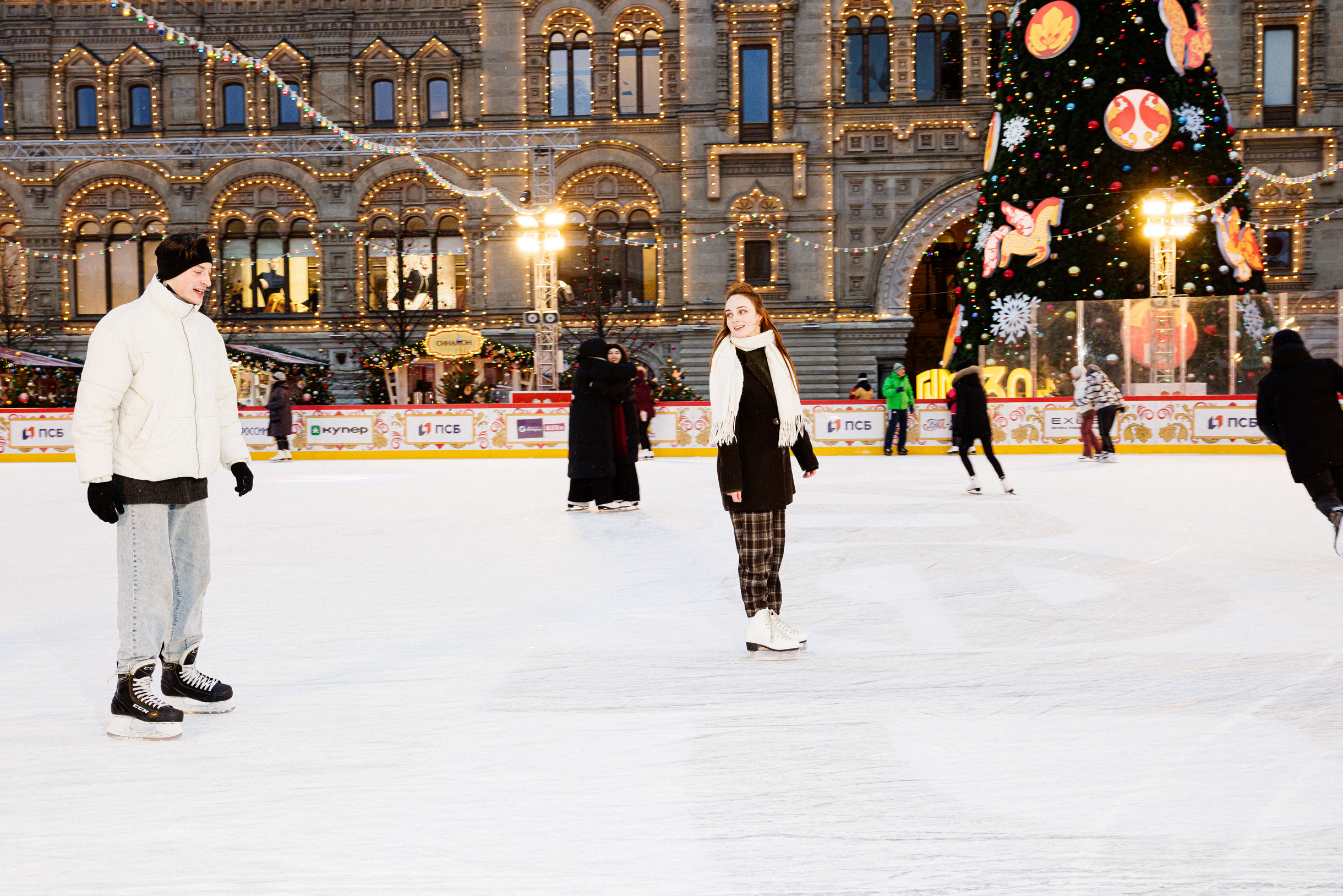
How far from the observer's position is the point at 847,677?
4.72m

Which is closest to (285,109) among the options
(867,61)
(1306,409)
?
(867,61)

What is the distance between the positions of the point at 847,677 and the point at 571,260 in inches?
1036

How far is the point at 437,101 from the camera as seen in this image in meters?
29.9

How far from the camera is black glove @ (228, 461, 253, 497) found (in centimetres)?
413

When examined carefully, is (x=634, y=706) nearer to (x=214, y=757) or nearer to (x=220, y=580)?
(x=214, y=757)

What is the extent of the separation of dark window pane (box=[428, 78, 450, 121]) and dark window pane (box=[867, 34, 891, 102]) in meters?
10.6

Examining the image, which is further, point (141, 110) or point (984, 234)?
point (141, 110)

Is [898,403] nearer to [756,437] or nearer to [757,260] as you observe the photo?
[757,260]

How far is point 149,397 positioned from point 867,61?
2772 centimetres

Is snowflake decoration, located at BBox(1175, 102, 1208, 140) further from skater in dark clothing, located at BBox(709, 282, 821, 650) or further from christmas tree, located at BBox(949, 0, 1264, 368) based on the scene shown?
skater in dark clothing, located at BBox(709, 282, 821, 650)

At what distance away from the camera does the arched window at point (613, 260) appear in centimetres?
2986

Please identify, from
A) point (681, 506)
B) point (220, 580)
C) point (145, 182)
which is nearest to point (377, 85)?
point (145, 182)

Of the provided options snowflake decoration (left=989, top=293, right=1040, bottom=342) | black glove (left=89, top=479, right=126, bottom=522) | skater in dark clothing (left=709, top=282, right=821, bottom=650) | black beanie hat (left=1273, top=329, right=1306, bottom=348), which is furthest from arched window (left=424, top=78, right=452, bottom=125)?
black glove (left=89, top=479, right=126, bottom=522)

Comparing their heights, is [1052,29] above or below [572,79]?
below
